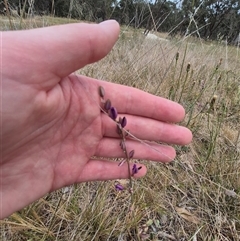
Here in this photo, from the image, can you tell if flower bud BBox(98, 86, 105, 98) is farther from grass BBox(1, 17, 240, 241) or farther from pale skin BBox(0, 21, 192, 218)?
grass BBox(1, 17, 240, 241)

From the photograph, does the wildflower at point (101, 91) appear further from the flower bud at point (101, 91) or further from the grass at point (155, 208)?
the grass at point (155, 208)

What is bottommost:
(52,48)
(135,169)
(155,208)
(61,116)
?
(155,208)

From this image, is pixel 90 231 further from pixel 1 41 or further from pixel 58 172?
pixel 1 41

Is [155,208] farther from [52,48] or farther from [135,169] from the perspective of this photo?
[52,48]

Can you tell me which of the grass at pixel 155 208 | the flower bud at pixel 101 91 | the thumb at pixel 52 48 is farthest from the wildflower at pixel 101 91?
the grass at pixel 155 208

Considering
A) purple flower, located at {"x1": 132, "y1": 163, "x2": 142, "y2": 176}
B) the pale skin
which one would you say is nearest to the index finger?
the pale skin

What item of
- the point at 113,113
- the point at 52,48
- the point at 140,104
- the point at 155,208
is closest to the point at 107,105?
the point at 113,113

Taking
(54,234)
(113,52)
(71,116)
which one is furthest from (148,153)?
(113,52)
